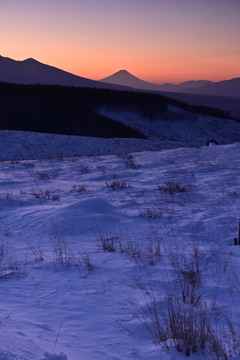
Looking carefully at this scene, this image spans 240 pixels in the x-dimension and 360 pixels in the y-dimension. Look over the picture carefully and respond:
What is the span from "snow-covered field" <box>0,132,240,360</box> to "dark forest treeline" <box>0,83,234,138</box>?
34.9 meters

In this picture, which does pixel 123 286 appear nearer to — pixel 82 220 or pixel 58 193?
pixel 82 220

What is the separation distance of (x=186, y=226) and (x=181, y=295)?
108 inches

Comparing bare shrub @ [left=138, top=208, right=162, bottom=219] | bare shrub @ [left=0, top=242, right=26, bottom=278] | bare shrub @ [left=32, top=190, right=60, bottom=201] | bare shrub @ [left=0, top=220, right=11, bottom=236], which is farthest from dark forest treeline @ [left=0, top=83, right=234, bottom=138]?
bare shrub @ [left=0, top=242, right=26, bottom=278]

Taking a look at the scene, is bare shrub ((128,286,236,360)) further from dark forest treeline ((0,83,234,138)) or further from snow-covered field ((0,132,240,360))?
dark forest treeline ((0,83,234,138))

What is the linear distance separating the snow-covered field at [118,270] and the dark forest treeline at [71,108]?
3488cm

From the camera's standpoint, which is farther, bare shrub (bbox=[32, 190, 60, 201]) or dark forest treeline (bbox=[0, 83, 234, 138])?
dark forest treeline (bbox=[0, 83, 234, 138])

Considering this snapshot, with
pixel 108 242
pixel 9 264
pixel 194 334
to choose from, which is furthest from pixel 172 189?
pixel 194 334

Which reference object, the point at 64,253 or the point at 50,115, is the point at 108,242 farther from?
the point at 50,115

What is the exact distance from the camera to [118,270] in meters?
4.42

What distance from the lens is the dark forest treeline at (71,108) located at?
1745 inches

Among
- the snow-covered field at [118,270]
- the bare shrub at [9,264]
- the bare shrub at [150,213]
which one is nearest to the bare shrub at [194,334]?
the snow-covered field at [118,270]

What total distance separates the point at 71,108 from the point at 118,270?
4732 cm

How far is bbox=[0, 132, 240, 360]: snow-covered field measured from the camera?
105 inches

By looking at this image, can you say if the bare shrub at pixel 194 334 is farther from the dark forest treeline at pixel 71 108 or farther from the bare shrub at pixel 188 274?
the dark forest treeline at pixel 71 108
